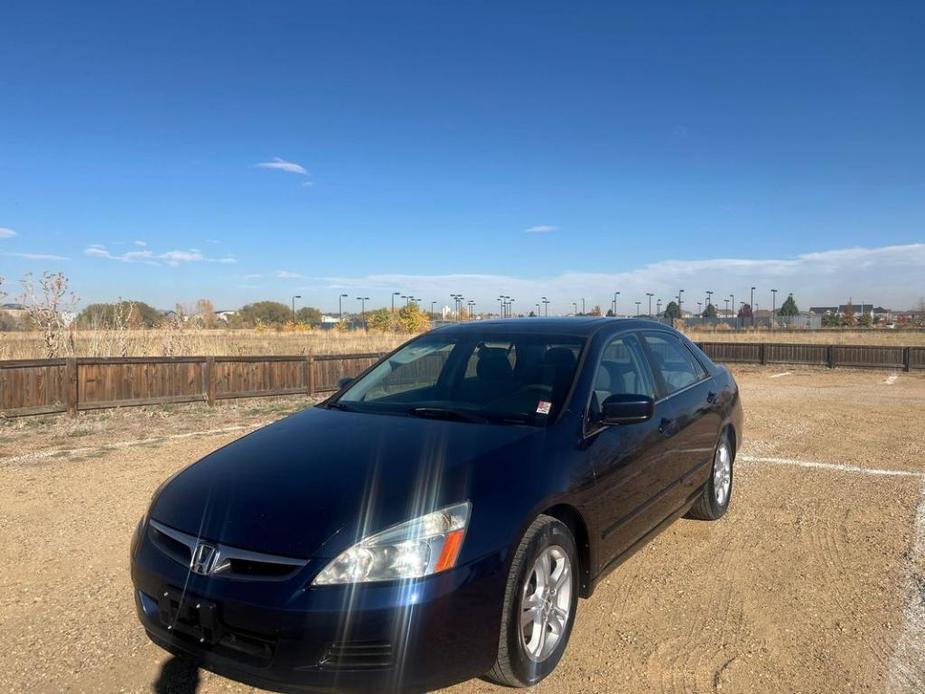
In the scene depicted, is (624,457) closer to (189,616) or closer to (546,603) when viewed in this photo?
(546,603)

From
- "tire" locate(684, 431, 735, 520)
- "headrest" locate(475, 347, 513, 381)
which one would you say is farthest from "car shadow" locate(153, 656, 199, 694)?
"tire" locate(684, 431, 735, 520)

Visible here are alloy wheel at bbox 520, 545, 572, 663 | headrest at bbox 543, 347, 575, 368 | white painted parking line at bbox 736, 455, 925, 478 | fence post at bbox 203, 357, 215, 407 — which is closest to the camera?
alloy wheel at bbox 520, 545, 572, 663

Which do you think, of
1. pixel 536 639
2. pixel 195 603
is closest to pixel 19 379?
pixel 195 603

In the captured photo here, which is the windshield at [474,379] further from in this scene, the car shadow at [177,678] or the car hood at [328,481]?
the car shadow at [177,678]

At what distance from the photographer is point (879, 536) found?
15.0 feet

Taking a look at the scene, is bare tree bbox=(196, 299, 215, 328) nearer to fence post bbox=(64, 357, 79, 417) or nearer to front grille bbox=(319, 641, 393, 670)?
fence post bbox=(64, 357, 79, 417)

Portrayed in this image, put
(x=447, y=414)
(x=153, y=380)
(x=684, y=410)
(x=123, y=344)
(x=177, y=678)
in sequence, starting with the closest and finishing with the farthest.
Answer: (x=177, y=678), (x=447, y=414), (x=684, y=410), (x=153, y=380), (x=123, y=344)

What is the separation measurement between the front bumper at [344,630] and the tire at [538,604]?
155 millimetres

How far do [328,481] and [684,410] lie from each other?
264 centimetres

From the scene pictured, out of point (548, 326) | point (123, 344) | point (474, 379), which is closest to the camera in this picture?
point (474, 379)

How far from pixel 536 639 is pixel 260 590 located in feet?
3.93

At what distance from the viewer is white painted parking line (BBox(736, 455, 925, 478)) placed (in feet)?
20.9

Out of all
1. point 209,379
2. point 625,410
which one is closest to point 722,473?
point 625,410

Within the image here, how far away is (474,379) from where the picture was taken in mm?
3840
